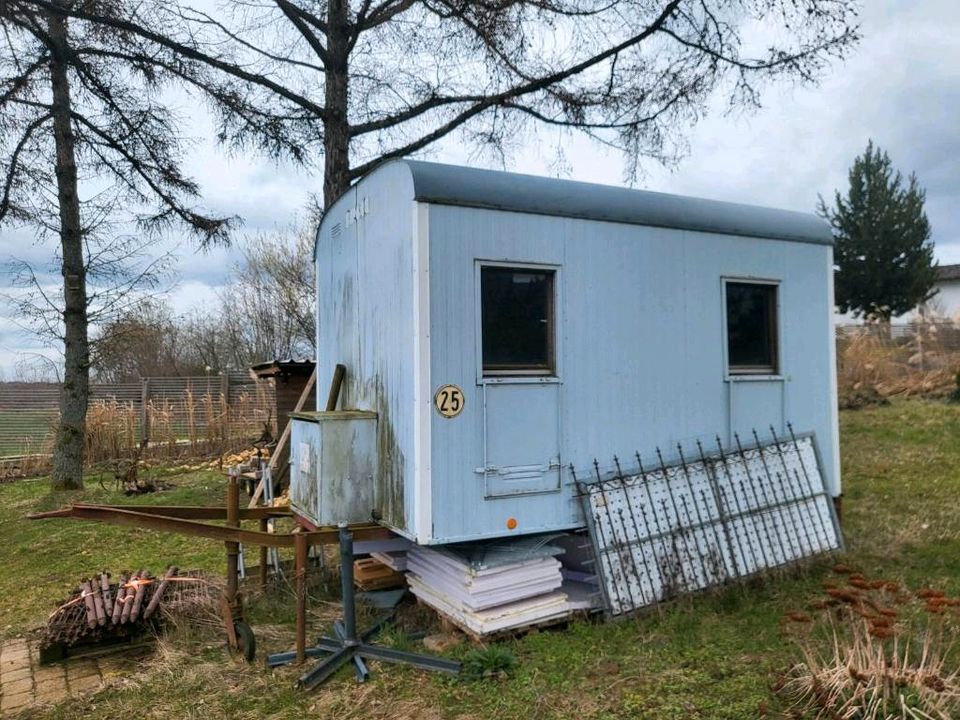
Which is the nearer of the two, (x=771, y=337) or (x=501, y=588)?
(x=501, y=588)

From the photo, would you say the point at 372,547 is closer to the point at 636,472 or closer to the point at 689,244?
the point at 636,472

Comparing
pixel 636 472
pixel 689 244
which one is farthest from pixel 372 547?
pixel 689 244

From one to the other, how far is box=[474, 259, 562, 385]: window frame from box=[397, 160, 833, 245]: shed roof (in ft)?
1.17

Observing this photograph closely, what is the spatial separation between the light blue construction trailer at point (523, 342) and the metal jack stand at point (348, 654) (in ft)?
1.36

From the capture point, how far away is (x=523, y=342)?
4664 millimetres

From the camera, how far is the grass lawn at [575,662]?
11.7 feet

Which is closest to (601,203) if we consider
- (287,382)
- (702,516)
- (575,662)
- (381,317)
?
(381,317)

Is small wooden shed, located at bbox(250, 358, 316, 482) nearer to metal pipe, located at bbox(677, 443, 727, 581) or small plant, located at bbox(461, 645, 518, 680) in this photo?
metal pipe, located at bbox(677, 443, 727, 581)

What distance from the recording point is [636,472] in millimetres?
Result: 5027

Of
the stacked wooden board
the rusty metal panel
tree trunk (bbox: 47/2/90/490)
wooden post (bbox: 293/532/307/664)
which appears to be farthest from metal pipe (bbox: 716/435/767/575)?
tree trunk (bbox: 47/2/90/490)

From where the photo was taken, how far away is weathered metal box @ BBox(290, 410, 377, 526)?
462 centimetres

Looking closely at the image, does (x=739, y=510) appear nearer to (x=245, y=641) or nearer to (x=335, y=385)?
(x=335, y=385)

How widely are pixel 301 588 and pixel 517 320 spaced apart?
6.86 feet

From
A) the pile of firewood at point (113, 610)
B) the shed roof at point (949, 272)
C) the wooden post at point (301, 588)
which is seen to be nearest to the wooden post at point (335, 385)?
the wooden post at point (301, 588)
